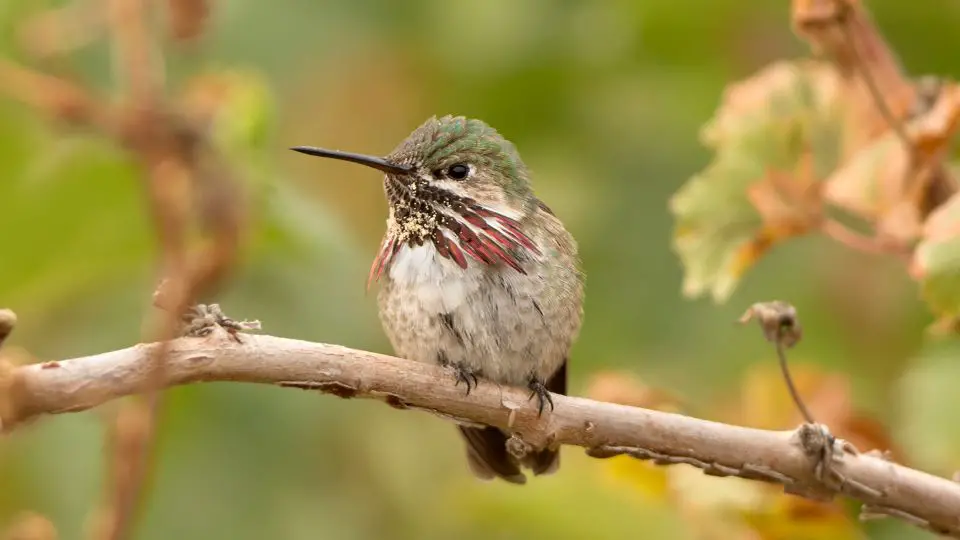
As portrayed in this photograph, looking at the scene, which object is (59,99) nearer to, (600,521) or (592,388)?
(592,388)

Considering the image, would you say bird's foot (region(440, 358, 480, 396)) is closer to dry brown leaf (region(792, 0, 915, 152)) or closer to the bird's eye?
the bird's eye

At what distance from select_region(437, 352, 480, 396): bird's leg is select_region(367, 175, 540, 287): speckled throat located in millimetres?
225

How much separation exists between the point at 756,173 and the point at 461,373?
0.65 meters

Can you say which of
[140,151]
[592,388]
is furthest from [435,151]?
[140,151]

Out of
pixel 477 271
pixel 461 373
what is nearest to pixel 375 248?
pixel 477 271

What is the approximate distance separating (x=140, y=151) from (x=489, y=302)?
67.8 inches

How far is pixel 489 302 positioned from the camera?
2.62 meters

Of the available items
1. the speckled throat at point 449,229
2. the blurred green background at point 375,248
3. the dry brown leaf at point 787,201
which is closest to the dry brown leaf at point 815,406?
the dry brown leaf at point 787,201

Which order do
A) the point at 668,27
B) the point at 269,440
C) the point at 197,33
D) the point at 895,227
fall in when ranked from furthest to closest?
the point at 668,27
the point at 269,440
the point at 895,227
the point at 197,33

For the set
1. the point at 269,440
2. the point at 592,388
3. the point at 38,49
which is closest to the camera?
the point at 38,49

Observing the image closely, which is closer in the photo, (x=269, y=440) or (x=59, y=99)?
(x=59, y=99)

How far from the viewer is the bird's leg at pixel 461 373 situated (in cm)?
213

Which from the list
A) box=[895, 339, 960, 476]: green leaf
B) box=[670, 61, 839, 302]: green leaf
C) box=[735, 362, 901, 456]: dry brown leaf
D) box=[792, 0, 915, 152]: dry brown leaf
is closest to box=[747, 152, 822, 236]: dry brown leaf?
box=[670, 61, 839, 302]: green leaf

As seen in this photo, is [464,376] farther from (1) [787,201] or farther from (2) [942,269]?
(2) [942,269]
